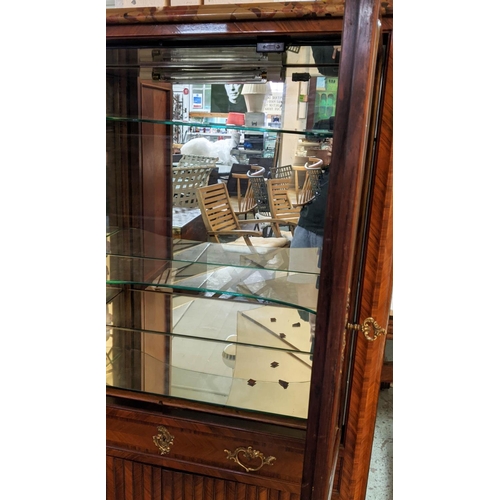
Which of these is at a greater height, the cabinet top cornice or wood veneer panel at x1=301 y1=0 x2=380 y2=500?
the cabinet top cornice

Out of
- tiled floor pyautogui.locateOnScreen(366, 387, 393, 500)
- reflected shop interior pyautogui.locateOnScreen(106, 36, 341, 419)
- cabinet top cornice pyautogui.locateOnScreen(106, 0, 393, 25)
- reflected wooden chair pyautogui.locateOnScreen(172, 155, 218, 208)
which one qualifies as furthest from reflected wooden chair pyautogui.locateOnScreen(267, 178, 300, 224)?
tiled floor pyautogui.locateOnScreen(366, 387, 393, 500)

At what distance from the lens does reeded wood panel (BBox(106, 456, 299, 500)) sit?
81cm

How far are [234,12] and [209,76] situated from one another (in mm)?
142

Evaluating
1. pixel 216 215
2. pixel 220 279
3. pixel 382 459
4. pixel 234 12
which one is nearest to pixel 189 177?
pixel 216 215

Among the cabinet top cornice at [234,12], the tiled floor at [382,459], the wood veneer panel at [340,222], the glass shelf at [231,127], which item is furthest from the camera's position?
the tiled floor at [382,459]

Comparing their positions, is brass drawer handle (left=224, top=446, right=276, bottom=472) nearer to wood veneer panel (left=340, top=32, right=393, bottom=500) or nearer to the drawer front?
the drawer front

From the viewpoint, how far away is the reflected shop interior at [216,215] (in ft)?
2.42

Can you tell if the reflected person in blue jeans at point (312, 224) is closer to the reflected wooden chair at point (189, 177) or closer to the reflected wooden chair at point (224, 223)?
the reflected wooden chair at point (224, 223)

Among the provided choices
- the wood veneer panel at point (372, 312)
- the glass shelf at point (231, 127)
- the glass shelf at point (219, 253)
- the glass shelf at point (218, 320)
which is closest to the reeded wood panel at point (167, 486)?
the wood veneer panel at point (372, 312)

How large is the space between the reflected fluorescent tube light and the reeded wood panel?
2.17 ft

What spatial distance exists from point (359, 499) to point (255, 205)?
54 cm

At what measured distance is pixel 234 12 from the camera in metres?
0.64

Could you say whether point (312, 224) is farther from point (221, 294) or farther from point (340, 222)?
point (340, 222)
